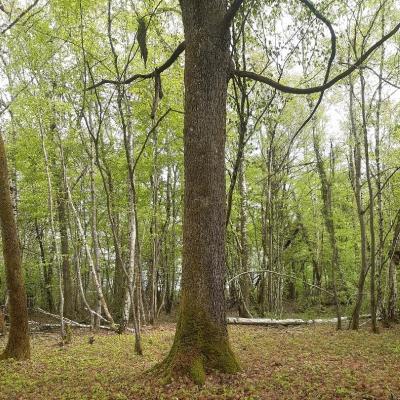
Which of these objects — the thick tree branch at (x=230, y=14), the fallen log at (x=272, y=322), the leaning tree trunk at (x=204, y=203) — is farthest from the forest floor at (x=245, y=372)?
the thick tree branch at (x=230, y=14)

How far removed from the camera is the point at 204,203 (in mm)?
4773

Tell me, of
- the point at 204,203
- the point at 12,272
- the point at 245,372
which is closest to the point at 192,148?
the point at 204,203

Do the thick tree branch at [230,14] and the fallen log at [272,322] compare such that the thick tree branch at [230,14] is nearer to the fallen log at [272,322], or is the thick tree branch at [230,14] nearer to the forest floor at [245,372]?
the forest floor at [245,372]

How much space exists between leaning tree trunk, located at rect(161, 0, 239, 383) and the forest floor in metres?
0.36

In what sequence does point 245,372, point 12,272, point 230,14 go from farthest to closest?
1. point 12,272
2. point 245,372
3. point 230,14

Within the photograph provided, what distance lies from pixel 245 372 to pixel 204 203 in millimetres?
→ 2284

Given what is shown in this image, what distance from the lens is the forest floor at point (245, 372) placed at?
4305 millimetres

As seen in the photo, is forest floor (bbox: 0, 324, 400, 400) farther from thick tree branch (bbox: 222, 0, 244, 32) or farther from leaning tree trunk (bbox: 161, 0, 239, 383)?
thick tree branch (bbox: 222, 0, 244, 32)

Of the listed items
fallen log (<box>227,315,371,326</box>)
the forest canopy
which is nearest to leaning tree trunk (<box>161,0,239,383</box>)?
the forest canopy

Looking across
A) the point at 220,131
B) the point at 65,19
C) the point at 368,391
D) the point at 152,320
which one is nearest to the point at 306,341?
the point at 368,391

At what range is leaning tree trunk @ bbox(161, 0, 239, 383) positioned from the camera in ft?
15.4

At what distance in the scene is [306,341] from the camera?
8.77 meters

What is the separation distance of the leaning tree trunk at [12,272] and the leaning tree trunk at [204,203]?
3.72 meters

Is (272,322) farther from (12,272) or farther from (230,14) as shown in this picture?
(230,14)
